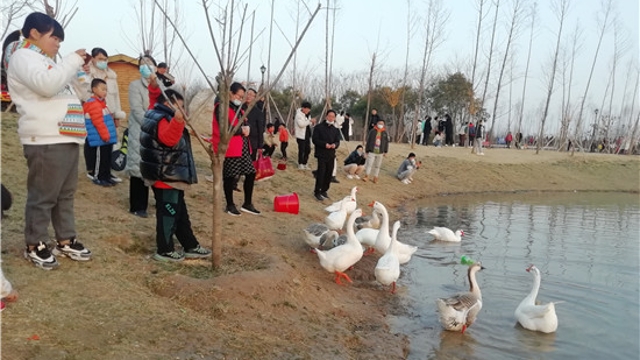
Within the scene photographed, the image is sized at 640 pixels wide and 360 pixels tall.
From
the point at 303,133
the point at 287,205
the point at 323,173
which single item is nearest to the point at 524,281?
the point at 287,205

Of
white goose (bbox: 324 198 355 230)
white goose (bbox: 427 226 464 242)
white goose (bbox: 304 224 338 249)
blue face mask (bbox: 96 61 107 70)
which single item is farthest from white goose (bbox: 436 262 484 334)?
blue face mask (bbox: 96 61 107 70)

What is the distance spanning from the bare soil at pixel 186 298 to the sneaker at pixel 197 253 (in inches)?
4.5

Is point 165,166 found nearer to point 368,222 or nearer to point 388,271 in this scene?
point 388,271

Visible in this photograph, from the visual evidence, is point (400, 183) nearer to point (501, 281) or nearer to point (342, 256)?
point (501, 281)

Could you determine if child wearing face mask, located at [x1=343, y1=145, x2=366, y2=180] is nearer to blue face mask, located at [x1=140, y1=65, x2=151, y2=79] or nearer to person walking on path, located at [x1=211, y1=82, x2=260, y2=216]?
person walking on path, located at [x1=211, y1=82, x2=260, y2=216]

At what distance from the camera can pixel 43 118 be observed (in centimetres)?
420

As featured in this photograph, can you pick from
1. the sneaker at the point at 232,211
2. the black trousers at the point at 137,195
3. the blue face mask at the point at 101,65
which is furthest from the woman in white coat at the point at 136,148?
the sneaker at the point at 232,211

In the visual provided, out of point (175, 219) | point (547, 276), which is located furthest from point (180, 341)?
A: point (547, 276)

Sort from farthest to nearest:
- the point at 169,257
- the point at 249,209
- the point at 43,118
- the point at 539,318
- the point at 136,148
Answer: the point at 249,209 → the point at 136,148 → the point at 539,318 → the point at 169,257 → the point at 43,118

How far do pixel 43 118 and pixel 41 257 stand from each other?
3.82ft

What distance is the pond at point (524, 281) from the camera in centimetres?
537

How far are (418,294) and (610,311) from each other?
238 centimetres

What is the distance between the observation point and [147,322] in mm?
3854

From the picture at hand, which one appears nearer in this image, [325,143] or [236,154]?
[236,154]
